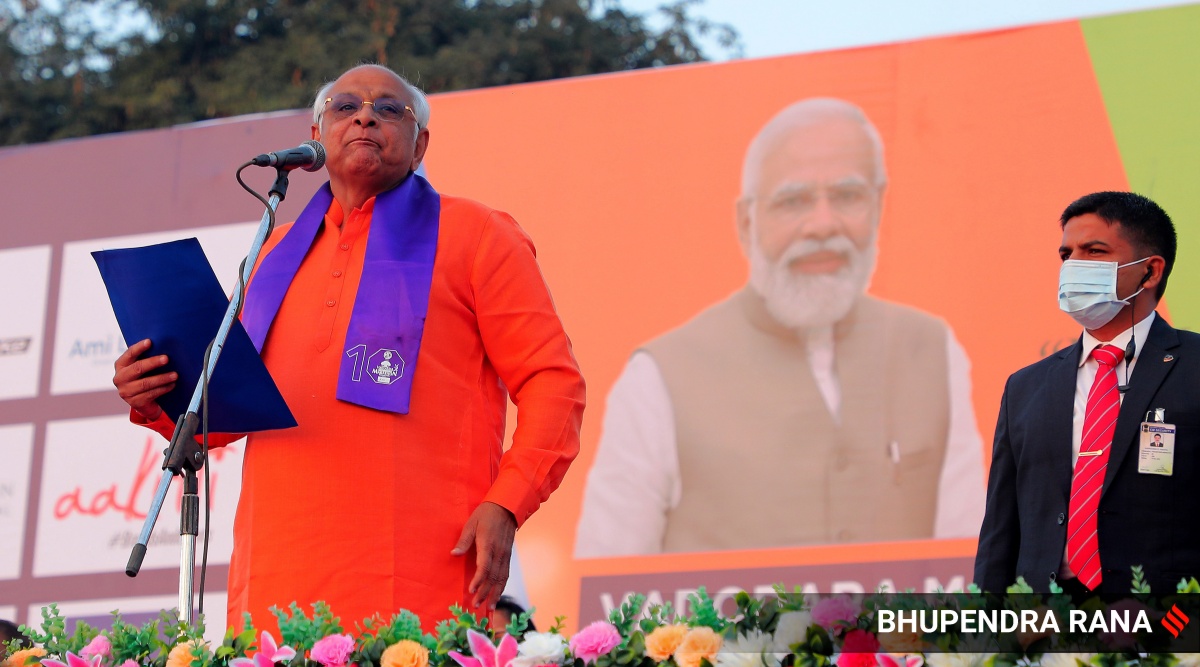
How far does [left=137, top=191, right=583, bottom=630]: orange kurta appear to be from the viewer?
7.40 feet

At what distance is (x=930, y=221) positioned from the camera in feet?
15.3

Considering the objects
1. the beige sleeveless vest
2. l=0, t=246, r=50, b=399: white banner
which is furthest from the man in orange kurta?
l=0, t=246, r=50, b=399: white banner

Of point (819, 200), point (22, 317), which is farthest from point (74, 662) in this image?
point (22, 317)

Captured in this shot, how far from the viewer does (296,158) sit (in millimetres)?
2352

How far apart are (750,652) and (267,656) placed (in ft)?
2.10

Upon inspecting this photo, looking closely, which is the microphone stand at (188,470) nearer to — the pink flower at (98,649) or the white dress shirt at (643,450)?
the pink flower at (98,649)

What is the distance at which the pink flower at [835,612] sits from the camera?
1.64m

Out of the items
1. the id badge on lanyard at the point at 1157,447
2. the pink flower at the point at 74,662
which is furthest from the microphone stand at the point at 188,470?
the id badge on lanyard at the point at 1157,447

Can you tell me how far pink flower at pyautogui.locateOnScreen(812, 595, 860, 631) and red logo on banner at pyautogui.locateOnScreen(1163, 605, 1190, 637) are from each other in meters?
0.34

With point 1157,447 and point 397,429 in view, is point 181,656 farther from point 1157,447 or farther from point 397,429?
point 1157,447

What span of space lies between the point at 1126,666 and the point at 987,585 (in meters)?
1.16

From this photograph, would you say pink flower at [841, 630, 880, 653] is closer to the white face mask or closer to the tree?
the white face mask

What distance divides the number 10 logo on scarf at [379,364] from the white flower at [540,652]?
71cm

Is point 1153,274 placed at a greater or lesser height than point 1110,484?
greater
